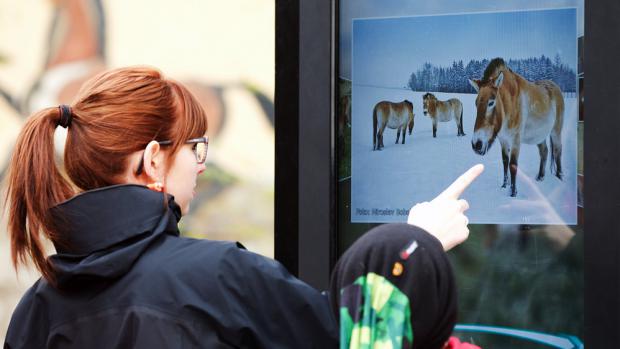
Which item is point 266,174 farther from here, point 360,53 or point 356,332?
point 356,332

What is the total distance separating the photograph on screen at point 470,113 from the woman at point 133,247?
1672 mm

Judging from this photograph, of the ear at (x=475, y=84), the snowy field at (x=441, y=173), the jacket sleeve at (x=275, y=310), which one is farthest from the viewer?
the ear at (x=475, y=84)

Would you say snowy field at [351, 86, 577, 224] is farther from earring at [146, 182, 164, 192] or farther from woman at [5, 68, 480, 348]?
earring at [146, 182, 164, 192]

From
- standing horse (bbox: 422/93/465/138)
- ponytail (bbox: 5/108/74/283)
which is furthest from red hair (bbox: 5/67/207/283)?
standing horse (bbox: 422/93/465/138)

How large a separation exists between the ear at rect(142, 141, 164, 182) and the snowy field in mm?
1793

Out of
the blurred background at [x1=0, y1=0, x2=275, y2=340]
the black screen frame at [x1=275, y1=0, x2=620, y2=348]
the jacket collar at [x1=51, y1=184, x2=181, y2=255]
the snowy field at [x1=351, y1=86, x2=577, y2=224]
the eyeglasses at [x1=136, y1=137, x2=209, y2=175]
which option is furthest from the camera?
the blurred background at [x1=0, y1=0, x2=275, y2=340]

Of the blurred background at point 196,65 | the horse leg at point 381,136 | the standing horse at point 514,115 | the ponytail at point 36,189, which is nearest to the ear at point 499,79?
the standing horse at point 514,115

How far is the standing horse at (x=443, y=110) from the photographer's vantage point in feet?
11.4

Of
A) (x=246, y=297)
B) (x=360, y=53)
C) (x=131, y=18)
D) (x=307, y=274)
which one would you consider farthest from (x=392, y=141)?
(x=246, y=297)

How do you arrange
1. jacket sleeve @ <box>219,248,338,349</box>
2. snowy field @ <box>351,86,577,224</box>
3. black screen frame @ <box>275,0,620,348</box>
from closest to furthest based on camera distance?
jacket sleeve @ <box>219,248,338,349</box> < black screen frame @ <box>275,0,620,348</box> < snowy field @ <box>351,86,577,224</box>

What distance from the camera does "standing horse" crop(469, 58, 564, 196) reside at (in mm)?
3361

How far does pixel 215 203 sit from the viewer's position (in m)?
3.91

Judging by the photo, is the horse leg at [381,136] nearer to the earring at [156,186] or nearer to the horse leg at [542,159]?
the horse leg at [542,159]

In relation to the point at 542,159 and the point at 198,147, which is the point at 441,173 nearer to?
the point at 542,159
